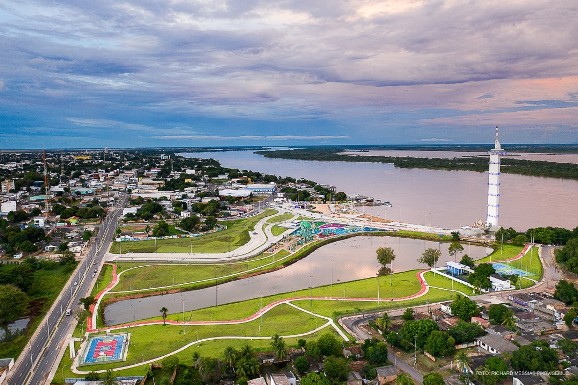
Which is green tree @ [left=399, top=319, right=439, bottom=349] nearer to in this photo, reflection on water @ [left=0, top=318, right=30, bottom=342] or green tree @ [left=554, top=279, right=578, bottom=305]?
green tree @ [left=554, top=279, right=578, bottom=305]

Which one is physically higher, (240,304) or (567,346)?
(567,346)

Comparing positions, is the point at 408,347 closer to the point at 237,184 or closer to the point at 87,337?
the point at 87,337

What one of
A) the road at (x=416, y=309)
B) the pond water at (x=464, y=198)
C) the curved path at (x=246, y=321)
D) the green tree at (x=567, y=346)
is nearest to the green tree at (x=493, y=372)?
the road at (x=416, y=309)

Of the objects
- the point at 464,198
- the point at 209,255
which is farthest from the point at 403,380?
the point at 464,198

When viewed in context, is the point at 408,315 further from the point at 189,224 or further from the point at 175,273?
the point at 189,224

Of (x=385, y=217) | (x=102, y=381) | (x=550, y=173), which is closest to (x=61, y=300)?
(x=102, y=381)

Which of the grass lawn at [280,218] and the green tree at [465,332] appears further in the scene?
the grass lawn at [280,218]

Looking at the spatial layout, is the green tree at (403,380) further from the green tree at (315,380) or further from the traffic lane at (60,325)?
the traffic lane at (60,325)
